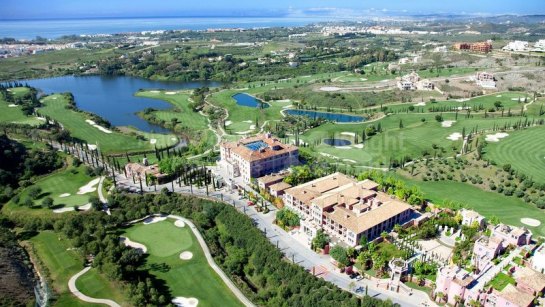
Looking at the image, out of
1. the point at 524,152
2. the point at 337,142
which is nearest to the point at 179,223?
the point at 337,142

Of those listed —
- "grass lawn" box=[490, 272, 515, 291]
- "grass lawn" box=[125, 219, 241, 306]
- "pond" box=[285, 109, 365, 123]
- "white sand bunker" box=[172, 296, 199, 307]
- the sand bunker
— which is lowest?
"white sand bunker" box=[172, 296, 199, 307]

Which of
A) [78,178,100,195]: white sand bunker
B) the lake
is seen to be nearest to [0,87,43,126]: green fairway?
the lake

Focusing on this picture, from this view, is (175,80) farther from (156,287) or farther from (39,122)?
(156,287)

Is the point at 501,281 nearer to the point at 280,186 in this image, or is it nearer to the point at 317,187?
the point at 317,187

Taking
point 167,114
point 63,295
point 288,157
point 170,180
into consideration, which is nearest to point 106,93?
point 167,114

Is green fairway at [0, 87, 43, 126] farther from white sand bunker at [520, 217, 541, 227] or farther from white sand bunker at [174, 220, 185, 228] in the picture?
white sand bunker at [520, 217, 541, 227]

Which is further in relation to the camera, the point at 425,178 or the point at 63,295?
the point at 425,178

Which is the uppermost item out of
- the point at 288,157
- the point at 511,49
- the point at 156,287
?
the point at 511,49
